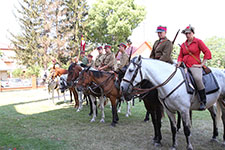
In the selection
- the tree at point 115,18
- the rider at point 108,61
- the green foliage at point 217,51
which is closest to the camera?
the rider at point 108,61

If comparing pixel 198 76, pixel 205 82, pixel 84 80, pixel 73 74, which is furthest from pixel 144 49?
pixel 198 76

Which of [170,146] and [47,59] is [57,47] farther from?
[170,146]

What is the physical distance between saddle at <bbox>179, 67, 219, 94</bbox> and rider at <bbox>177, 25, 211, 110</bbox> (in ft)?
Answer: 0.29

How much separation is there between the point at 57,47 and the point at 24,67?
328 inches

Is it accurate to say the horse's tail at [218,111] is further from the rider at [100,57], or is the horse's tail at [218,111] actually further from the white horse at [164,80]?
the rider at [100,57]

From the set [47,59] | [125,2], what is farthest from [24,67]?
[125,2]

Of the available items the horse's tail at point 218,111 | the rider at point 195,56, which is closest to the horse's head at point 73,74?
the rider at point 195,56

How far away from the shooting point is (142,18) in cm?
2589

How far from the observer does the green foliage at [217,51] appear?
2004 cm

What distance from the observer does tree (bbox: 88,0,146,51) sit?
25.1 metres

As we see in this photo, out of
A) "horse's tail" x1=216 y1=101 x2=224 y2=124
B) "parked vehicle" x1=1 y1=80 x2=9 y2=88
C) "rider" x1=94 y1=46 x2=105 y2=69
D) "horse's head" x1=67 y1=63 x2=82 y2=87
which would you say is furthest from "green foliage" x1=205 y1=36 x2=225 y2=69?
"parked vehicle" x1=1 y1=80 x2=9 y2=88

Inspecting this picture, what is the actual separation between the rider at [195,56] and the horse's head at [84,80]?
11.0ft

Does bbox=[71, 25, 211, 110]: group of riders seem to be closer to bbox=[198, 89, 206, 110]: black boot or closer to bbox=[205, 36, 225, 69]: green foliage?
bbox=[198, 89, 206, 110]: black boot

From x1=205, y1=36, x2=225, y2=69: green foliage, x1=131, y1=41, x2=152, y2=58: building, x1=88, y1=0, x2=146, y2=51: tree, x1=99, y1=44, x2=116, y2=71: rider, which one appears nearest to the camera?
x1=99, y1=44, x2=116, y2=71: rider
